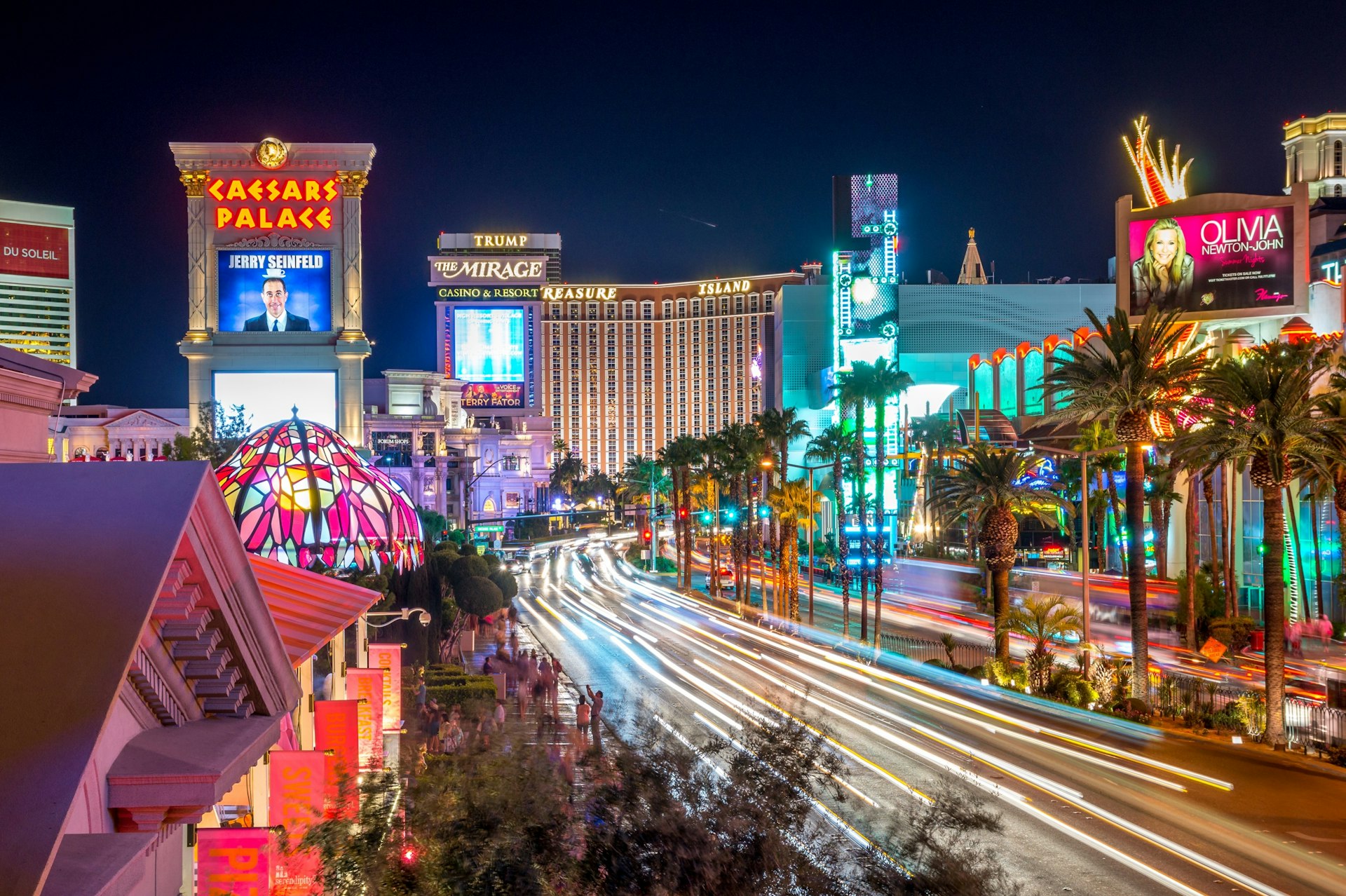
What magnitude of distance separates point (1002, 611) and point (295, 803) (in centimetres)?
2941

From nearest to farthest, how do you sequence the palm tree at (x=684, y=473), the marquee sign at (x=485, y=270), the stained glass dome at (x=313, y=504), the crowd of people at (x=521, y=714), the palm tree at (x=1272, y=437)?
the crowd of people at (x=521, y=714) → the palm tree at (x=1272, y=437) → the stained glass dome at (x=313, y=504) → the palm tree at (x=684, y=473) → the marquee sign at (x=485, y=270)

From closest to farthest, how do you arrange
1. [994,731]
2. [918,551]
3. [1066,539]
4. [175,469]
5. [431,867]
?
1. [175,469]
2. [431,867]
3. [994,731]
4. [1066,539]
5. [918,551]

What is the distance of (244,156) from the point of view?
262ft

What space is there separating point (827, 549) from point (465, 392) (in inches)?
3290

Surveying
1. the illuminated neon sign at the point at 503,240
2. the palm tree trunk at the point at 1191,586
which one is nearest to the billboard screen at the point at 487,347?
the illuminated neon sign at the point at 503,240

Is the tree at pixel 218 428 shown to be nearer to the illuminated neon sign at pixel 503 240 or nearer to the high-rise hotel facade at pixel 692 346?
the illuminated neon sign at pixel 503 240

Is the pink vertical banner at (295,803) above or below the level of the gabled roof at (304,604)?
below

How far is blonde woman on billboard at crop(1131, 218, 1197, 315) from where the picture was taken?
57.0 metres

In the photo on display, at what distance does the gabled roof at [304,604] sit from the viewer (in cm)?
1208

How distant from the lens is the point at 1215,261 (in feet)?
185

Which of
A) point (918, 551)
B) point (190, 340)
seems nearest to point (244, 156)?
point (190, 340)

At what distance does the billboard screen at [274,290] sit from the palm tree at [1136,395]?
6021 cm

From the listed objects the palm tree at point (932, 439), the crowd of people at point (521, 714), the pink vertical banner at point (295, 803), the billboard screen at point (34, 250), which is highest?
the billboard screen at point (34, 250)

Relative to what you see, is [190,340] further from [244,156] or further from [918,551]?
[918,551]
